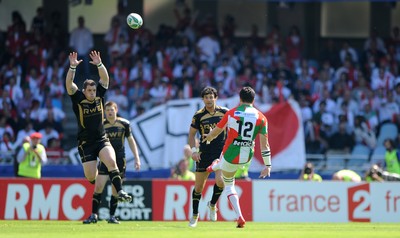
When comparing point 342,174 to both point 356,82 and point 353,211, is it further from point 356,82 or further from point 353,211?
point 356,82

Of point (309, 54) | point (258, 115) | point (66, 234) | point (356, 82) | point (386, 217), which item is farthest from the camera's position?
point (309, 54)

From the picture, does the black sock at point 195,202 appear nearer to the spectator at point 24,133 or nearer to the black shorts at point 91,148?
the black shorts at point 91,148

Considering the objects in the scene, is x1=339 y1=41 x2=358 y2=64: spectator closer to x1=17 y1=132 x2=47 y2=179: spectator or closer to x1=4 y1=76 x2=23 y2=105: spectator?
x1=4 y1=76 x2=23 y2=105: spectator

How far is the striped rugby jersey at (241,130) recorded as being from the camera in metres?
16.3

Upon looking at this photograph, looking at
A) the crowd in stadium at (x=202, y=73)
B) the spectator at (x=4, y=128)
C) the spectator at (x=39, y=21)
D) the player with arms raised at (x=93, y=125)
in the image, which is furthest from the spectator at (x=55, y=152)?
the player with arms raised at (x=93, y=125)

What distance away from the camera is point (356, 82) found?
99.8 ft

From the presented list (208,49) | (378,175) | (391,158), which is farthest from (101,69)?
(208,49)

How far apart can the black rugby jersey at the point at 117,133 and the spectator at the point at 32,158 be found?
5397mm

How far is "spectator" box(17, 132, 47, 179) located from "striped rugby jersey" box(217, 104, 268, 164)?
29.1ft

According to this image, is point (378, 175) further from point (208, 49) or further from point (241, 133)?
point (241, 133)

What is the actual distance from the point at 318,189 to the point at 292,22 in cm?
1103

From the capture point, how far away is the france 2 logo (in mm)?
23906

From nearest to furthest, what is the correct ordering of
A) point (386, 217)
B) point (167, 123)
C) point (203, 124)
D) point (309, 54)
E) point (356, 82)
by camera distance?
1. point (203, 124)
2. point (386, 217)
3. point (167, 123)
4. point (356, 82)
5. point (309, 54)

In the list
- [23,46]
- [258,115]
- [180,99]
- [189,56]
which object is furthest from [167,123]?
[258,115]
